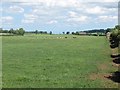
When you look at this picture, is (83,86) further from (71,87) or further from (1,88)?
(1,88)

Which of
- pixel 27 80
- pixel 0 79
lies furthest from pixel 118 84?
pixel 0 79

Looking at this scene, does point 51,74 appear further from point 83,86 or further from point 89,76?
point 83,86

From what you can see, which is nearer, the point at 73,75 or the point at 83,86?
the point at 83,86

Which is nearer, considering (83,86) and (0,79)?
(83,86)

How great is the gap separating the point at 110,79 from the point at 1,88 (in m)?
8.30

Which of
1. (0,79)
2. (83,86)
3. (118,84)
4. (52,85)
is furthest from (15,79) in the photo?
(118,84)

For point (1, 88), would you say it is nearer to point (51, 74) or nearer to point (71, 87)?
point (71, 87)

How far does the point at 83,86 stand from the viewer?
2202cm

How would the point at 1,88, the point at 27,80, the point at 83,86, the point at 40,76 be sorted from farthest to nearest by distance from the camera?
the point at 40,76
the point at 27,80
the point at 83,86
the point at 1,88

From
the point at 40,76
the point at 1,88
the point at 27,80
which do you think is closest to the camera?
the point at 1,88

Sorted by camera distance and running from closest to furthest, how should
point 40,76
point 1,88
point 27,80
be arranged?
point 1,88 < point 27,80 < point 40,76

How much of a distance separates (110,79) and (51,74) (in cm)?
489

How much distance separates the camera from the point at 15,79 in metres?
25.0

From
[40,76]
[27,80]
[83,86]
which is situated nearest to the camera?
[83,86]
